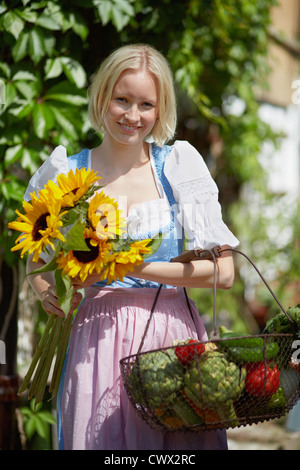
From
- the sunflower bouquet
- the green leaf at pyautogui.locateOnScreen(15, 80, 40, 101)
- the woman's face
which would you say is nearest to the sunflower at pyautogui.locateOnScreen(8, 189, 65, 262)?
the sunflower bouquet

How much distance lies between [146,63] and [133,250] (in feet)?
2.01

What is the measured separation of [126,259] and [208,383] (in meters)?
0.36

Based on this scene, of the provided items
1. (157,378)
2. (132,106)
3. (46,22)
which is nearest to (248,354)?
(157,378)

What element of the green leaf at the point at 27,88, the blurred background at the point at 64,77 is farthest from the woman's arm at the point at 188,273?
the green leaf at the point at 27,88

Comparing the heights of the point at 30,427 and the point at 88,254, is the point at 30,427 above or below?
below

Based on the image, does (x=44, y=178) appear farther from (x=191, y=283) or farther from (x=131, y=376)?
(x=131, y=376)

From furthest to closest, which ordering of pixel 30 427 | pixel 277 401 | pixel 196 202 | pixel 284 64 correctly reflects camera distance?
pixel 284 64 → pixel 30 427 → pixel 196 202 → pixel 277 401

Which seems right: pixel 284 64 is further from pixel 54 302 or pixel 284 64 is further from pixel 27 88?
pixel 54 302

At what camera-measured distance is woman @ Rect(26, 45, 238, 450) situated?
173cm

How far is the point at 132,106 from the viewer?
1.86 meters

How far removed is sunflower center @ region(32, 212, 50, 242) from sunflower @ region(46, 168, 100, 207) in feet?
0.22

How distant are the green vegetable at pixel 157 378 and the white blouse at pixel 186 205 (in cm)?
42
